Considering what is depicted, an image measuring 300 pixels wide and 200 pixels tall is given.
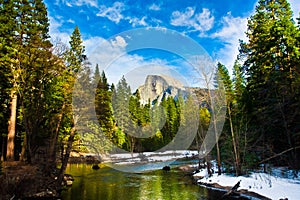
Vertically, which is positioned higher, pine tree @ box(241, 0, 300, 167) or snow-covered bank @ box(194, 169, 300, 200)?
pine tree @ box(241, 0, 300, 167)

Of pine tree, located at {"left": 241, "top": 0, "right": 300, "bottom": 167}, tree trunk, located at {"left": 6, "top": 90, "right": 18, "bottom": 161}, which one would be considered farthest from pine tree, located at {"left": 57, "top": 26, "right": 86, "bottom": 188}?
pine tree, located at {"left": 241, "top": 0, "right": 300, "bottom": 167}

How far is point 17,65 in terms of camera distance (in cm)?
1536

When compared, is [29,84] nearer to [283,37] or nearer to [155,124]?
[283,37]

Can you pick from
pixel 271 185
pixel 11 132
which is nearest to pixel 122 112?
pixel 11 132

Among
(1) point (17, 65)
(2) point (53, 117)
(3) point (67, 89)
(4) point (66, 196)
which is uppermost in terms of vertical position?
(1) point (17, 65)

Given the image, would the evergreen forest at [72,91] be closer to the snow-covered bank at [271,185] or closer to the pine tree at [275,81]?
the pine tree at [275,81]

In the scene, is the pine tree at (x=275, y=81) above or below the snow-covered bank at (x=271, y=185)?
above

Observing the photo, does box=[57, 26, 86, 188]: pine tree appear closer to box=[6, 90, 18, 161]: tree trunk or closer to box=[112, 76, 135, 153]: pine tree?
box=[6, 90, 18, 161]: tree trunk

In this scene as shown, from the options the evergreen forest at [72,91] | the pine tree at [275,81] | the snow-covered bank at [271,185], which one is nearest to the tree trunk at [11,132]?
the evergreen forest at [72,91]

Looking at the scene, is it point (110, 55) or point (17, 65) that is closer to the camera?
point (17, 65)

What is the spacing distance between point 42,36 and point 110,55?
5045 millimetres

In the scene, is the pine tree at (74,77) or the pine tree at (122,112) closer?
the pine tree at (74,77)

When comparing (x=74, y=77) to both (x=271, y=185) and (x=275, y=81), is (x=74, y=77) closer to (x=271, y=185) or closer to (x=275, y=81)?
(x=275, y=81)

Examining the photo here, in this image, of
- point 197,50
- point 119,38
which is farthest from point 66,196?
point 197,50
